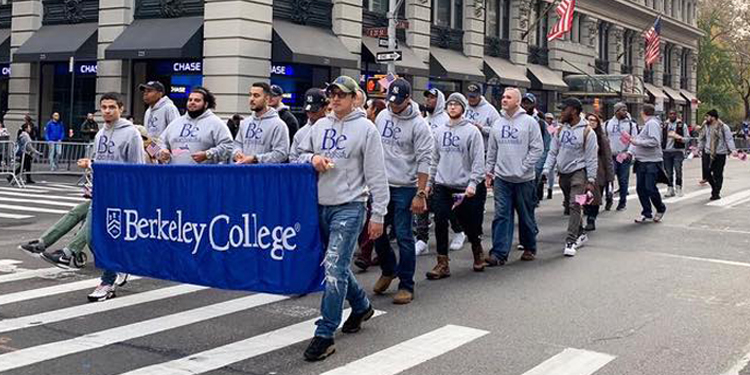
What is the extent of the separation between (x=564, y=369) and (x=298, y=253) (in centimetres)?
213

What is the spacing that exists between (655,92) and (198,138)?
50.0 metres

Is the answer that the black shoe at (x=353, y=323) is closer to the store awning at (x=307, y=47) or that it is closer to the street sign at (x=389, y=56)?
the street sign at (x=389, y=56)

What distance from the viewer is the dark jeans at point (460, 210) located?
8945 mm

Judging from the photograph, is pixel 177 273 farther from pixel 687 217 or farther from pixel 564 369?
pixel 687 217

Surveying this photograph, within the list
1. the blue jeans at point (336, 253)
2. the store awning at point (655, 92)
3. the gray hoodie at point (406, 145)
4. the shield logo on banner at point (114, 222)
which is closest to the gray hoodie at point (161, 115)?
the shield logo on banner at point (114, 222)

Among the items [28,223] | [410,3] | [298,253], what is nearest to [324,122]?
[298,253]

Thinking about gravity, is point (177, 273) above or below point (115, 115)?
below

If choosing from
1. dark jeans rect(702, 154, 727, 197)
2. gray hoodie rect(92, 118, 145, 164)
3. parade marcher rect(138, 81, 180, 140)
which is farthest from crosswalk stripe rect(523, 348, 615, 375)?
dark jeans rect(702, 154, 727, 197)

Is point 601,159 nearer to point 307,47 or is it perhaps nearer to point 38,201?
point 38,201

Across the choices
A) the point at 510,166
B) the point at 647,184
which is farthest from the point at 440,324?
the point at 647,184

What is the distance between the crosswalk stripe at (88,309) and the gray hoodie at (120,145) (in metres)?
1.34

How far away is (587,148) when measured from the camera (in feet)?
35.9

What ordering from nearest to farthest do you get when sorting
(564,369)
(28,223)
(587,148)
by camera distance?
(564,369) → (587,148) → (28,223)

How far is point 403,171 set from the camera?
26.6 ft
